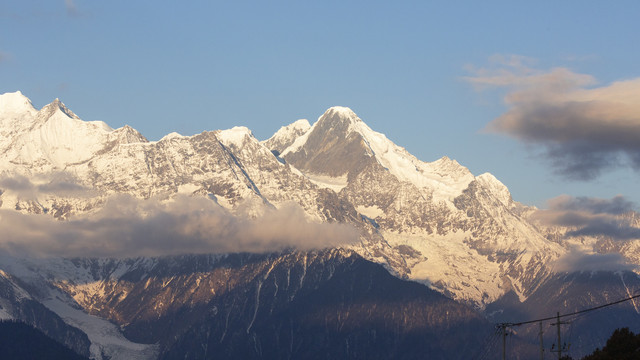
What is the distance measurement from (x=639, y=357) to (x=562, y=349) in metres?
12.8

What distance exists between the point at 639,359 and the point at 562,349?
41.1ft

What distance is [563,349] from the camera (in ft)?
655

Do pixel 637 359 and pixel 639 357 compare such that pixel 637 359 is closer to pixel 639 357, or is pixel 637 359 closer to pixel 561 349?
pixel 639 357

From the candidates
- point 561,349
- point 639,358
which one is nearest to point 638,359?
point 639,358

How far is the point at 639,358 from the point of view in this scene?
653 feet

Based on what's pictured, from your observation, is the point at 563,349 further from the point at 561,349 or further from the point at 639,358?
the point at 639,358

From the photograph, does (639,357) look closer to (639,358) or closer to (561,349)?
(639,358)

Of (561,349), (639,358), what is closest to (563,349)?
(561,349)

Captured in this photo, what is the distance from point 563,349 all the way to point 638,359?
12.2 meters

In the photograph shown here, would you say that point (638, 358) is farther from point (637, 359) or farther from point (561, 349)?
point (561, 349)

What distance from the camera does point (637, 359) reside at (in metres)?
200

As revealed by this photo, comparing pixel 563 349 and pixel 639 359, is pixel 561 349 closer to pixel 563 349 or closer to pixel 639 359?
pixel 563 349

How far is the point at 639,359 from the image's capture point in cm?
19850

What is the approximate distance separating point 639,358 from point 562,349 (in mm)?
12661
